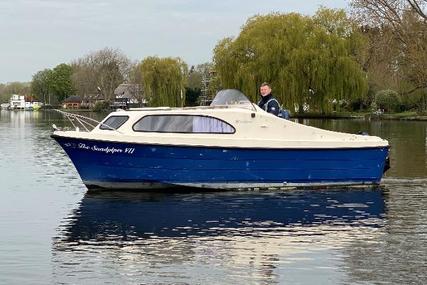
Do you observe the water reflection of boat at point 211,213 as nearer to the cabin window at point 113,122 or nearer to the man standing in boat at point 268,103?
the cabin window at point 113,122

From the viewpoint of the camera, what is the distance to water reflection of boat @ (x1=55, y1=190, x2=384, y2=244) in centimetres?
1154

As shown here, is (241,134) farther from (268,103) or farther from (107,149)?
(107,149)

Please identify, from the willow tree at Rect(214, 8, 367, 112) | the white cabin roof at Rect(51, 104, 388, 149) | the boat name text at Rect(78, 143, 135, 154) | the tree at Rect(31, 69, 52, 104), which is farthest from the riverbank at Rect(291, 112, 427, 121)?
the tree at Rect(31, 69, 52, 104)

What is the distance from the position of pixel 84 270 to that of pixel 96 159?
703 centimetres

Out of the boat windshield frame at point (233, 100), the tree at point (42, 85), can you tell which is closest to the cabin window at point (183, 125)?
the boat windshield frame at point (233, 100)

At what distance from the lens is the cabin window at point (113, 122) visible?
627 inches

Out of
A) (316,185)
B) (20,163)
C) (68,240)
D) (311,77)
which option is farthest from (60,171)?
(311,77)

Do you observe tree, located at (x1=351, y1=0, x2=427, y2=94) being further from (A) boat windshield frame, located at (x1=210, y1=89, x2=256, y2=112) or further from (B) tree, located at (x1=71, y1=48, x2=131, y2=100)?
(B) tree, located at (x1=71, y1=48, x2=131, y2=100)

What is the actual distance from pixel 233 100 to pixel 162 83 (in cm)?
6280

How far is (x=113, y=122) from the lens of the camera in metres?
16.2

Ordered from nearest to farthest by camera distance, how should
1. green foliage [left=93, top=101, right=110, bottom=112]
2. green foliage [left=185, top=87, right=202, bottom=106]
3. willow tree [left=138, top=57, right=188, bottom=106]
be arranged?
willow tree [left=138, top=57, right=188, bottom=106] < green foliage [left=185, top=87, right=202, bottom=106] < green foliage [left=93, top=101, right=110, bottom=112]

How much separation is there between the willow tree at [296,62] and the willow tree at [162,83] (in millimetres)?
16490

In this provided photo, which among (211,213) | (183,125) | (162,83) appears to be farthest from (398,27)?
(162,83)

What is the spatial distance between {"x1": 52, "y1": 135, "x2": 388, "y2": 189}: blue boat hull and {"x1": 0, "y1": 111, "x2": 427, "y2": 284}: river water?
1.16 feet
